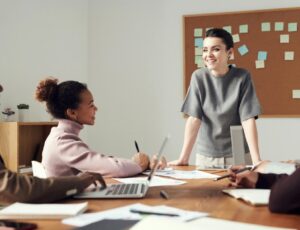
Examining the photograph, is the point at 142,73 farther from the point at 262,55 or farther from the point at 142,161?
the point at 142,161

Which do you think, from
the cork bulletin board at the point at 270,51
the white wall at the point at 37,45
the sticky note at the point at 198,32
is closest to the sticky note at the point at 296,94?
the cork bulletin board at the point at 270,51

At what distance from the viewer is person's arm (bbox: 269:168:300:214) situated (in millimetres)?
1024

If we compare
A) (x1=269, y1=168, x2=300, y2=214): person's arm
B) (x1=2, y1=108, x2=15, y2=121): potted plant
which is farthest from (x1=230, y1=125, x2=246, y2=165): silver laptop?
(x1=2, y1=108, x2=15, y2=121): potted plant

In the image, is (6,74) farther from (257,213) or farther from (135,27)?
(257,213)

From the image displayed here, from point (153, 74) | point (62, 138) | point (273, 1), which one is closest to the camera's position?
point (62, 138)

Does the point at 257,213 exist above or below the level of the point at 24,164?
above

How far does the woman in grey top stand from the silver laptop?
9 centimetres

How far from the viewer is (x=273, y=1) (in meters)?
3.78

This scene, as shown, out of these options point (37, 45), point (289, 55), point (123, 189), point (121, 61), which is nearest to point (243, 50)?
point (289, 55)

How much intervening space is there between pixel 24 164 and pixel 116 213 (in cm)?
263

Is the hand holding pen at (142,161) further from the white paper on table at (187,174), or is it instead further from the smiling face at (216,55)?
the smiling face at (216,55)

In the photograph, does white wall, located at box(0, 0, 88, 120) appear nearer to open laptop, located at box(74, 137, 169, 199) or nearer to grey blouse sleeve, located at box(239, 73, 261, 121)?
grey blouse sleeve, located at box(239, 73, 261, 121)

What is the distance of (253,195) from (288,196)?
212 mm

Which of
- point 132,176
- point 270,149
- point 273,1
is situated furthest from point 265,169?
point 273,1
